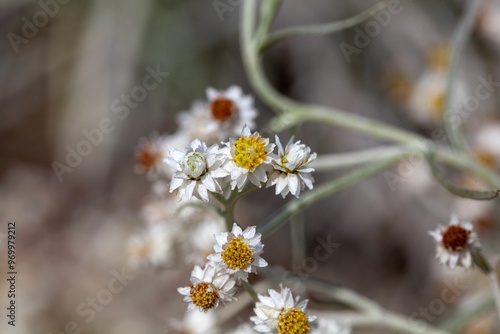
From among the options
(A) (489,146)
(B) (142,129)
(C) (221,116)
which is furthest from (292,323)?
(B) (142,129)

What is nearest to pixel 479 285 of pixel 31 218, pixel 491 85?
pixel 491 85

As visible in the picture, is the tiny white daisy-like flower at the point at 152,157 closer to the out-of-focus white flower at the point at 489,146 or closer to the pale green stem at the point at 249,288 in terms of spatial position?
the pale green stem at the point at 249,288

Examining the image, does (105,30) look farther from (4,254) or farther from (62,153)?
(4,254)

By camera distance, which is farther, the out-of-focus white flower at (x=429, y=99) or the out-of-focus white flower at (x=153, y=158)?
the out-of-focus white flower at (x=429, y=99)

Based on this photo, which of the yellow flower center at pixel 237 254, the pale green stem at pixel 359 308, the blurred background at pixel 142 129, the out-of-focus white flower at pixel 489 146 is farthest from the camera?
the blurred background at pixel 142 129

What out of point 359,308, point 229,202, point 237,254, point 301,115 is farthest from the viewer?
point 301,115

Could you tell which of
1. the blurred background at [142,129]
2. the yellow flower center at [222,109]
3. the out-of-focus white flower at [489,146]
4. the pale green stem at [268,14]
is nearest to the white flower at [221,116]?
the yellow flower center at [222,109]

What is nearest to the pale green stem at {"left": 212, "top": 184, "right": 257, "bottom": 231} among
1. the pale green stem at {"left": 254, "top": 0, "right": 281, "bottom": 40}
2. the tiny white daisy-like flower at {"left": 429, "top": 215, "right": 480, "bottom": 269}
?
the tiny white daisy-like flower at {"left": 429, "top": 215, "right": 480, "bottom": 269}

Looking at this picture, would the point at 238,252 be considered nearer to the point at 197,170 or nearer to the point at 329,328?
the point at 197,170
